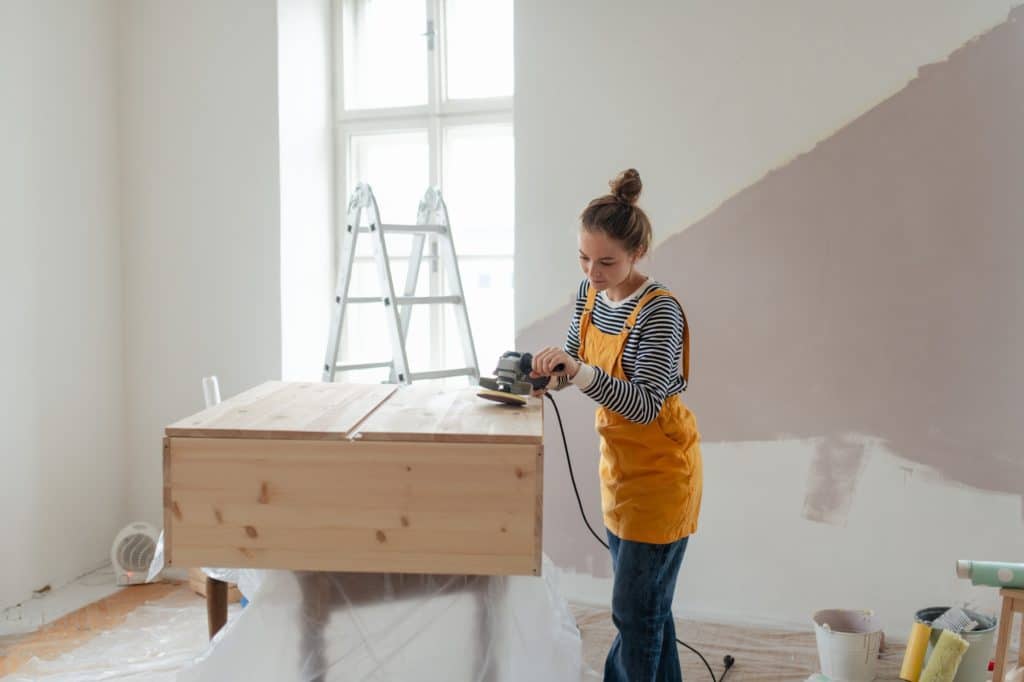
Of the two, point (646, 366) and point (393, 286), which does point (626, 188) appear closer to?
point (646, 366)

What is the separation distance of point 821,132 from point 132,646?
271 centimetres

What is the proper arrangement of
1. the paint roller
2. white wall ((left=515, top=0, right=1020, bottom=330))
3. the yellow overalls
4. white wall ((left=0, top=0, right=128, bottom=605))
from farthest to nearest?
white wall ((left=0, top=0, right=128, bottom=605))
white wall ((left=515, top=0, right=1020, bottom=330))
the paint roller
the yellow overalls

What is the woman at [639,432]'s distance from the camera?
5.95ft

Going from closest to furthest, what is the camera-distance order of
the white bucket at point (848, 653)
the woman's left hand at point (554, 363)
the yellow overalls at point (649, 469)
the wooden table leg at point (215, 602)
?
the woman's left hand at point (554, 363) → the yellow overalls at point (649, 469) → the wooden table leg at point (215, 602) → the white bucket at point (848, 653)

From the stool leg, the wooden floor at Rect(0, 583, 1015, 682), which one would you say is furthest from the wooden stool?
the wooden floor at Rect(0, 583, 1015, 682)

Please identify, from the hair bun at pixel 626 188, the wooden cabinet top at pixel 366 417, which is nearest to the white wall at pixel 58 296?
the wooden cabinet top at pixel 366 417

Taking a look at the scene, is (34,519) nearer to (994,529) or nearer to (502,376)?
(502,376)

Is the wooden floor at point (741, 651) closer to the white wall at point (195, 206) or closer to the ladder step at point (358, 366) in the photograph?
the ladder step at point (358, 366)

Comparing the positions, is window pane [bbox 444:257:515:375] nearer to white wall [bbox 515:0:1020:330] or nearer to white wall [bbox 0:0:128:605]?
white wall [bbox 515:0:1020:330]

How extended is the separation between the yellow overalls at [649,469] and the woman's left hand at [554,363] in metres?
0.16

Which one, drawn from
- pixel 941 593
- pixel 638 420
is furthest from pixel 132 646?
pixel 941 593

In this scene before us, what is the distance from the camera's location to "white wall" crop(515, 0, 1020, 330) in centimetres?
271

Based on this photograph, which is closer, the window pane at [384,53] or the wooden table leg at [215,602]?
the wooden table leg at [215,602]

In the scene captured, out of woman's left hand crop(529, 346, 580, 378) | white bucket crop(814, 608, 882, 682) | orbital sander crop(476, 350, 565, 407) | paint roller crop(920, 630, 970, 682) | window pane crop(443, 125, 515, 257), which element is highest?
window pane crop(443, 125, 515, 257)
